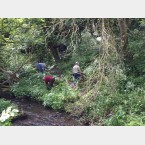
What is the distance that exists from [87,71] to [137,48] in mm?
2772

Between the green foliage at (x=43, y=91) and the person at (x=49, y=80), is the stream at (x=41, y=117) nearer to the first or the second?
the green foliage at (x=43, y=91)

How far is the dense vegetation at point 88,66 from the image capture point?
1289 cm

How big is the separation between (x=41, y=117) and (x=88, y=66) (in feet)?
14.9

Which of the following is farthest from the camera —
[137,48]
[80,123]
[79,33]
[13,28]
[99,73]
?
[79,33]

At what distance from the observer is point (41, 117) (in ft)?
47.8

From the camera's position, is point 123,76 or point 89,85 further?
point 123,76

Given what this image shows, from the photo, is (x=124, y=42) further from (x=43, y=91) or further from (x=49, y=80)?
(x=43, y=91)

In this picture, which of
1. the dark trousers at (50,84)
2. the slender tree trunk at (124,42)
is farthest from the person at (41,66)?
the slender tree trunk at (124,42)

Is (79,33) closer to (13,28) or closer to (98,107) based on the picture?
(13,28)

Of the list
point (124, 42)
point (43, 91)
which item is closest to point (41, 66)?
point (43, 91)

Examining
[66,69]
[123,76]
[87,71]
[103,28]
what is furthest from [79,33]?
[103,28]

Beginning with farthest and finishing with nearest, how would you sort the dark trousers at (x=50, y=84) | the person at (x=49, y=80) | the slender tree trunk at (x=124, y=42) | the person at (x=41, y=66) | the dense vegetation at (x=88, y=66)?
the person at (x=41, y=66)
the dark trousers at (x=50, y=84)
the person at (x=49, y=80)
the slender tree trunk at (x=124, y=42)
the dense vegetation at (x=88, y=66)

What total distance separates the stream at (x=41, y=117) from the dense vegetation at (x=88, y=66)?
299mm

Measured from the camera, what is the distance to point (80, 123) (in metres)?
13.4
